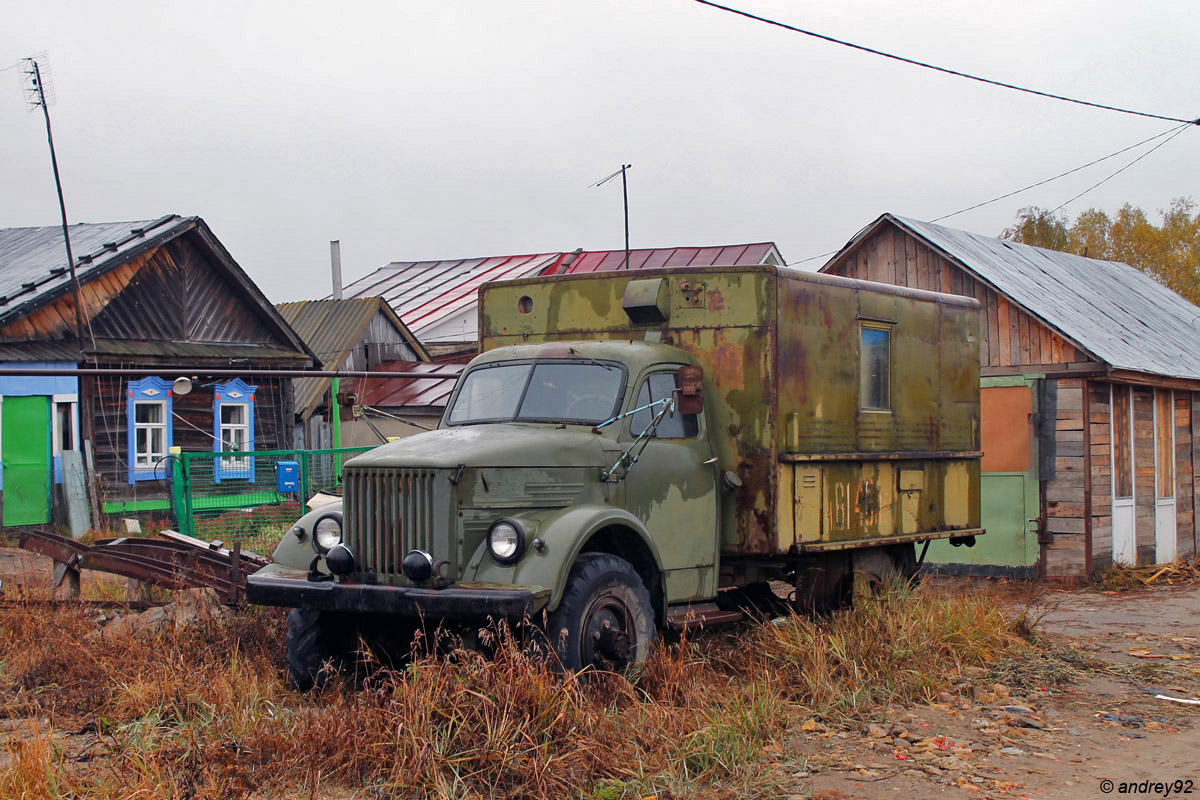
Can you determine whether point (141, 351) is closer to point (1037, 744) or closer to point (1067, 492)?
point (1067, 492)

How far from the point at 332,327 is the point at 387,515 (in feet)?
72.2

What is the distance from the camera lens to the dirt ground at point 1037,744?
5617mm

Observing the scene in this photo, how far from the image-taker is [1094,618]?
11.7 metres

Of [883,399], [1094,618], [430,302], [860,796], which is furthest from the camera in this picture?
[430,302]

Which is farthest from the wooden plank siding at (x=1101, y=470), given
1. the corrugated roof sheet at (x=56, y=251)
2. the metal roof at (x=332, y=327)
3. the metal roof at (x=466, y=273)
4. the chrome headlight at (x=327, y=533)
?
the metal roof at (x=466, y=273)

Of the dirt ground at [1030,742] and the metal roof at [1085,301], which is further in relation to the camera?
the metal roof at [1085,301]

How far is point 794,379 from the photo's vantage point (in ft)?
28.9

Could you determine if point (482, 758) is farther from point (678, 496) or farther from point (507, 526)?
point (678, 496)

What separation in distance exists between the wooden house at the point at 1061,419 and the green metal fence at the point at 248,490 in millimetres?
8082

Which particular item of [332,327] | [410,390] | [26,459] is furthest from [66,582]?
[332,327]

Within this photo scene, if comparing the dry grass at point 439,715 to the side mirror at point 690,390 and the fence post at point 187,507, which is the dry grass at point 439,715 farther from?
the fence post at point 187,507

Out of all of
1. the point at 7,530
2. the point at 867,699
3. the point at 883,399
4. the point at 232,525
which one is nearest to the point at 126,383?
the point at 7,530

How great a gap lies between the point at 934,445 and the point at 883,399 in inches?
33.2

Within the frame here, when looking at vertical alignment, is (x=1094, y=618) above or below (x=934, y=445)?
below
